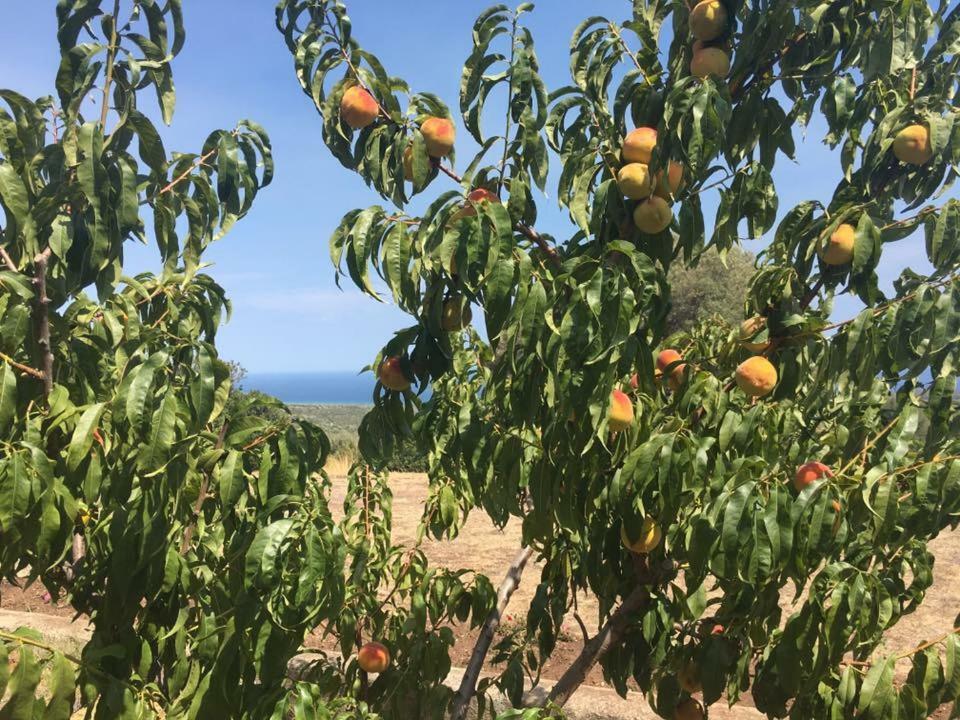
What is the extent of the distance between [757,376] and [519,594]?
5119mm

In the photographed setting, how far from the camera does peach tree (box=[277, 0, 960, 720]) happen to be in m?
1.63

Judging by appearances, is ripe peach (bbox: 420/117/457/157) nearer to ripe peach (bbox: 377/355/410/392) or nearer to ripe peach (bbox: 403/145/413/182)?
ripe peach (bbox: 403/145/413/182)

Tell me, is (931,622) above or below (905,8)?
below

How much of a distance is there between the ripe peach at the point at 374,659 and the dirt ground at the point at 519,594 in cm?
162

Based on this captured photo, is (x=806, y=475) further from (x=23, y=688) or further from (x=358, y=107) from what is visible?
(x=23, y=688)

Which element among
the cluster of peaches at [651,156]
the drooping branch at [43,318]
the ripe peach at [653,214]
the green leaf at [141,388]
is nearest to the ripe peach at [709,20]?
the cluster of peaches at [651,156]

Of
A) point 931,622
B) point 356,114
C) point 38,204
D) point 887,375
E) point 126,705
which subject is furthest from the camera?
point 931,622

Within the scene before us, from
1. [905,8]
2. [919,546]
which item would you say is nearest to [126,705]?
[919,546]

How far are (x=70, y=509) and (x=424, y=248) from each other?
91 centimetres

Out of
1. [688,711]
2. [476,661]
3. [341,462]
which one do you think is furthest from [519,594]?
[341,462]

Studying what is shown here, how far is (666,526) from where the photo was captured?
1888 mm

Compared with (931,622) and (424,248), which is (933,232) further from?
(931,622)

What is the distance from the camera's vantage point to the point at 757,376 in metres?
2.02

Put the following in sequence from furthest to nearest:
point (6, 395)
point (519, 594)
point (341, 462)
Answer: point (341, 462) → point (519, 594) → point (6, 395)
